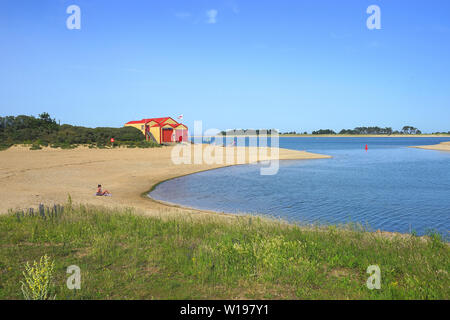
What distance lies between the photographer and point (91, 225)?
30.3 ft

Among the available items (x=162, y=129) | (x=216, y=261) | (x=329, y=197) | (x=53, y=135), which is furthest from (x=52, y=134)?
(x=216, y=261)

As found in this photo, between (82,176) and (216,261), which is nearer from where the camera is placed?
(216,261)

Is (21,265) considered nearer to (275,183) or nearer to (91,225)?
(91,225)

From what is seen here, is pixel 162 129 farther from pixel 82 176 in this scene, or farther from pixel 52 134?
pixel 82 176

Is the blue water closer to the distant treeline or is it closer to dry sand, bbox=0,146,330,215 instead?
dry sand, bbox=0,146,330,215

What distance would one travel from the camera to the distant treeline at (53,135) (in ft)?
147

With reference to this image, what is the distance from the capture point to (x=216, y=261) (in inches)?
258

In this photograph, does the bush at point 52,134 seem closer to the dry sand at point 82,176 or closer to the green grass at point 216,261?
the dry sand at point 82,176

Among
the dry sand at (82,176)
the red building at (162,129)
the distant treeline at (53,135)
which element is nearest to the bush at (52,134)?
the distant treeline at (53,135)

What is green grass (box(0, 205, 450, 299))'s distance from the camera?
5.43 meters

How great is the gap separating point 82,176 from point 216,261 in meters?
22.1

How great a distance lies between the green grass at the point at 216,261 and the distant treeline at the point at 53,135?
38642 millimetres

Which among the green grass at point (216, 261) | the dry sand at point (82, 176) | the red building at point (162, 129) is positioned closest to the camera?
the green grass at point (216, 261)

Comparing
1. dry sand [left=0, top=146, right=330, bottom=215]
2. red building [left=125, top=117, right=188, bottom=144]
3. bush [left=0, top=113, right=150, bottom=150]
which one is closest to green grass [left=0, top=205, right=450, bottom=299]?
dry sand [left=0, top=146, right=330, bottom=215]
